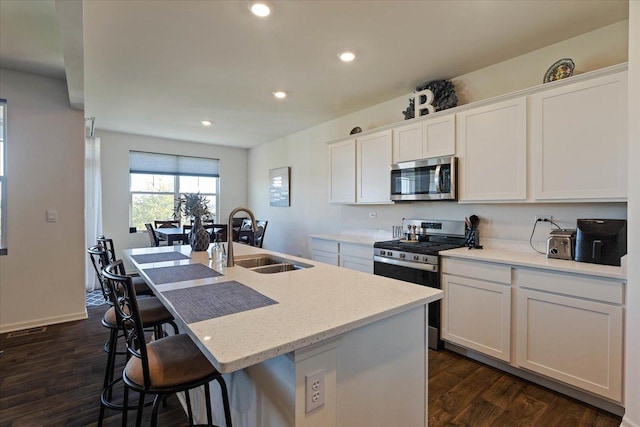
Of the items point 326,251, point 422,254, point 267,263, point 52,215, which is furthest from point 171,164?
point 422,254

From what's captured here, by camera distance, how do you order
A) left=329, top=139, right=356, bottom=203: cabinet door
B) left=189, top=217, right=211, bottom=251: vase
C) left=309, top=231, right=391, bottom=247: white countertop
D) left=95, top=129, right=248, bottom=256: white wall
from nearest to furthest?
left=189, top=217, right=211, bottom=251: vase
left=309, top=231, right=391, bottom=247: white countertop
left=329, top=139, right=356, bottom=203: cabinet door
left=95, top=129, right=248, bottom=256: white wall

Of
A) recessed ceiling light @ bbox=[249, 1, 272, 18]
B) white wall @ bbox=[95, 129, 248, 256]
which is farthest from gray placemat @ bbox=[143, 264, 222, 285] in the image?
white wall @ bbox=[95, 129, 248, 256]

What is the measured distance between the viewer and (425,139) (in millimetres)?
3133

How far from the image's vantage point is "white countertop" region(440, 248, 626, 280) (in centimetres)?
191

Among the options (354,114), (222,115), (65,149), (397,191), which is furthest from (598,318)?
(65,149)

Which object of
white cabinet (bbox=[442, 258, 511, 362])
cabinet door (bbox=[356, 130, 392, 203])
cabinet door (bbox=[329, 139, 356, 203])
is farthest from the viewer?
cabinet door (bbox=[329, 139, 356, 203])

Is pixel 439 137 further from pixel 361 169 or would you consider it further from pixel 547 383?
pixel 547 383

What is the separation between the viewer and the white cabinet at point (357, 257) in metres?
3.39

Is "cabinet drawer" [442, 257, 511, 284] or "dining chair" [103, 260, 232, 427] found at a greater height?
"cabinet drawer" [442, 257, 511, 284]

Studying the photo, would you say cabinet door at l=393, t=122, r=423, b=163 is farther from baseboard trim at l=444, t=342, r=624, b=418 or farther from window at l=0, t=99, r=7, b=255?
window at l=0, t=99, r=7, b=255

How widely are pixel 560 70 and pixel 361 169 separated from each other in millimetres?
2038

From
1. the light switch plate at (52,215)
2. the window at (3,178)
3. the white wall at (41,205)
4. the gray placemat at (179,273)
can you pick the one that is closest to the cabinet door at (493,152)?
the gray placemat at (179,273)

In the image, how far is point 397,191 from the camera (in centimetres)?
342

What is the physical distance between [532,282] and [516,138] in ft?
3.64
